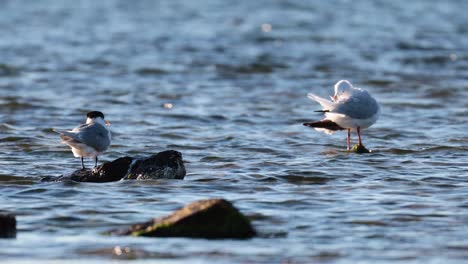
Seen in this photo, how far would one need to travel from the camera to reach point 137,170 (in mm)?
9797

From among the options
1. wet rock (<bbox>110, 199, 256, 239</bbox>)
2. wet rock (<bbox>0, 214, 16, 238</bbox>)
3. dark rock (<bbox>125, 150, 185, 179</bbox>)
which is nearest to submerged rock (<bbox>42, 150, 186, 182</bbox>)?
dark rock (<bbox>125, 150, 185, 179</bbox>)

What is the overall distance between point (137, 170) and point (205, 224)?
265cm

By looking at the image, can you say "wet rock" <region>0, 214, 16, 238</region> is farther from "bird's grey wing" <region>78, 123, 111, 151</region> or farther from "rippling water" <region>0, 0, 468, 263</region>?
"bird's grey wing" <region>78, 123, 111, 151</region>

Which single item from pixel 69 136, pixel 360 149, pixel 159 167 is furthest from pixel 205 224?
pixel 360 149

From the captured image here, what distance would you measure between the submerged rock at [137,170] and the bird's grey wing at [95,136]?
1.32ft

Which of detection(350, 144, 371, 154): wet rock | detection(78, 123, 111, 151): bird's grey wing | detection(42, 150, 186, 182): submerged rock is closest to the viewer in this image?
detection(42, 150, 186, 182): submerged rock

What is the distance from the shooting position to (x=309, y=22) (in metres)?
30.1

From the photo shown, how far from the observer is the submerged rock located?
9742 millimetres

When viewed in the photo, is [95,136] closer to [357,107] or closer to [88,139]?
[88,139]

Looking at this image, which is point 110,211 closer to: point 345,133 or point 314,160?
point 314,160

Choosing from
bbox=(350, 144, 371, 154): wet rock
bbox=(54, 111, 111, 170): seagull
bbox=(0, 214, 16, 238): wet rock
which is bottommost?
bbox=(0, 214, 16, 238): wet rock

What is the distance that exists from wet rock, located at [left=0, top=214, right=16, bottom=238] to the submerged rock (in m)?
2.29

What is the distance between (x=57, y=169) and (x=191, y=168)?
149cm

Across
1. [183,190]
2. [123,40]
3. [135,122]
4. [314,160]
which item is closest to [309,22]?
[123,40]
